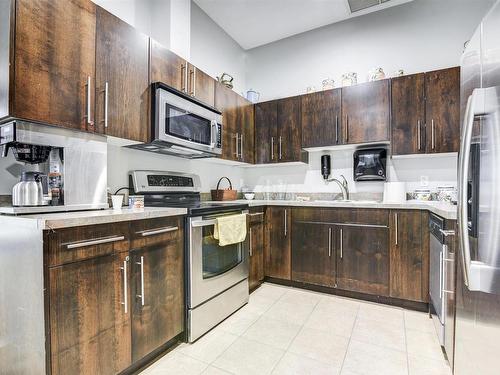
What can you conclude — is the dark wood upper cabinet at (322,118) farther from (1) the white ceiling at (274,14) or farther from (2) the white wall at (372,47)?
(1) the white ceiling at (274,14)

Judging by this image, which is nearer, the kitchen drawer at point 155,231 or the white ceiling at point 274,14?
the kitchen drawer at point 155,231

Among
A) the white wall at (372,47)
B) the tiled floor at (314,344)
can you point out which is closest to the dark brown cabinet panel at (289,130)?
the white wall at (372,47)

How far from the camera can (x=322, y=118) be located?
2984 mm

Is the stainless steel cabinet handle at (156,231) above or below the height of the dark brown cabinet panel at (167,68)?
below

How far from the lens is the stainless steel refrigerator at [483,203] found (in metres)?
0.85

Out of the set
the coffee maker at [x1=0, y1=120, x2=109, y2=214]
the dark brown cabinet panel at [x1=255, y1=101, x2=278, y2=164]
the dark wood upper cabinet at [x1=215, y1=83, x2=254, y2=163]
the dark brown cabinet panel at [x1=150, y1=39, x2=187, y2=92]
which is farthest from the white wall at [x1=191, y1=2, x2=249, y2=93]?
the coffee maker at [x1=0, y1=120, x2=109, y2=214]

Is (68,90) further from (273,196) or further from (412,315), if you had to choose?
(412,315)

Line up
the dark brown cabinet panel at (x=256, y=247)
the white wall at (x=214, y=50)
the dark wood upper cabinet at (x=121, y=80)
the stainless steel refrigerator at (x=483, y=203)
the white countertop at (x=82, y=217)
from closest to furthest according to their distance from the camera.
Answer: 1. the stainless steel refrigerator at (x=483, y=203)
2. the white countertop at (x=82, y=217)
3. the dark wood upper cabinet at (x=121, y=80)
4. the dark brown cabinet panel at (x=256, y=247)
5. the white wall at (x=214, y=50)

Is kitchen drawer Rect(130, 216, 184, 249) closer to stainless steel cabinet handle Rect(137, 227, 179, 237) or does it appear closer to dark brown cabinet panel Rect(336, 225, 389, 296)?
stainless steel cabinet handle Rect(137, 227, 179, 237)

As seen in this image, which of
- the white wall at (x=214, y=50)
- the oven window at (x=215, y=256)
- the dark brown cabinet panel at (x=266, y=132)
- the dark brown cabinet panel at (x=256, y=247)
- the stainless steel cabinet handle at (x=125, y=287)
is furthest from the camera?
the dark brown cabinet panel at (x=266, y=132)

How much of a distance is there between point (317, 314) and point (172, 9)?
296 centimetres

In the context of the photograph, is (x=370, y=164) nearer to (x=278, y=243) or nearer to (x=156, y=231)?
(x=278, y=243)

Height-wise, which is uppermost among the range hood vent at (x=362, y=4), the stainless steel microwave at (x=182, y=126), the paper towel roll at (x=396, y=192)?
the range hood vent at (x=362, y=4)

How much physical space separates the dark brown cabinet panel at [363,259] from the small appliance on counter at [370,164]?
2.35 ft
